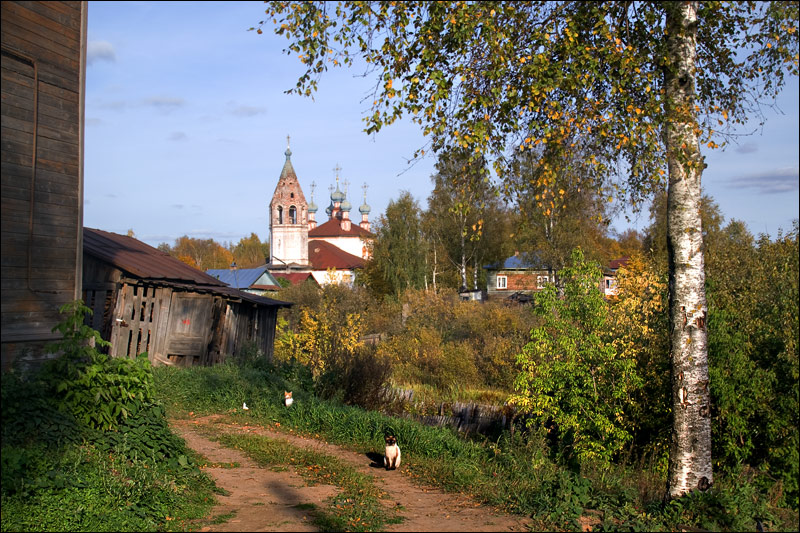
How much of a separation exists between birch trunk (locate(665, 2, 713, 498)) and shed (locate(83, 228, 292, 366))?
12702 mm

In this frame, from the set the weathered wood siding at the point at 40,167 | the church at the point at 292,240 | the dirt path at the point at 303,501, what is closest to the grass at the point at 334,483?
the dirt path at the point at 303,501

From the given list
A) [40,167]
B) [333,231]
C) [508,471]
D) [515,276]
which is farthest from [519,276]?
[333,231]

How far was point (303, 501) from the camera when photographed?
7066mm

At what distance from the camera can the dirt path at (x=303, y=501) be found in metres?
6.20

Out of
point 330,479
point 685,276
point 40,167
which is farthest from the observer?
point 330,479

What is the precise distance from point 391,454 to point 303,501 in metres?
2.05

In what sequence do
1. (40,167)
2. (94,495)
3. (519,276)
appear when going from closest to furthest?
1. (94,495)
2. (40,167)
3. (519,276)

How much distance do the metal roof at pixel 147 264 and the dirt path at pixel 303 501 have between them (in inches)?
303

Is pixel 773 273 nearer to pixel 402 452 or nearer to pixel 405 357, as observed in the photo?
pixel 402 452

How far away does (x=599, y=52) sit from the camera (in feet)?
25.1

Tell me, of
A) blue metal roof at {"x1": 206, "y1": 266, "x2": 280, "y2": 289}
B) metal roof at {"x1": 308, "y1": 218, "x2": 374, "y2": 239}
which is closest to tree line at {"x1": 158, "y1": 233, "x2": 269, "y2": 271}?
metal roof at {"x1": 308, "y1": 218, "x2": 374, "y2": 239}

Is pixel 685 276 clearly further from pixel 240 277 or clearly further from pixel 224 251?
pixel 224 251

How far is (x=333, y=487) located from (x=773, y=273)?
717cm

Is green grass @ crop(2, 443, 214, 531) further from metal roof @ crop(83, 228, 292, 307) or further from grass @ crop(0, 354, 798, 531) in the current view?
metal roof @ crop(83, 228, 292, 307)
